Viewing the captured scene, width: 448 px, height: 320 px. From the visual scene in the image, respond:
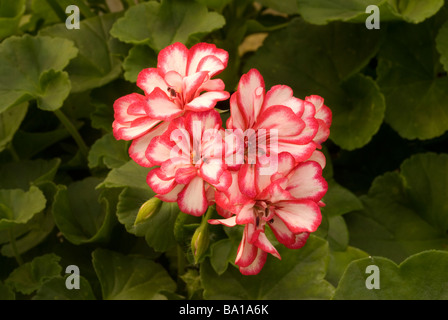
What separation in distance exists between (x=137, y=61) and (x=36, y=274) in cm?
40

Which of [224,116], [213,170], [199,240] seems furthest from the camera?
[224,116]

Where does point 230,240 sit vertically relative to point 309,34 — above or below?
below

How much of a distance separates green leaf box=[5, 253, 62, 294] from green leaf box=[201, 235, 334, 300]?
265mm

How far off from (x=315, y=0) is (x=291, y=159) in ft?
1.80

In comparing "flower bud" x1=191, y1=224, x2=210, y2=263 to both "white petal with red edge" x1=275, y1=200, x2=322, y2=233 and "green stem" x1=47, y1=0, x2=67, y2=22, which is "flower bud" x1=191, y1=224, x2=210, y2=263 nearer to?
"white petal with red edge" x1=275, y1=200, x2=322, y2=233

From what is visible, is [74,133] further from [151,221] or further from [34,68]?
[151,221]

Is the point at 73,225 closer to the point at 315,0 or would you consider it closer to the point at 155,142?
the point at 155,142

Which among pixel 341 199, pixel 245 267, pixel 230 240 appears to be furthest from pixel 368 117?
pixel 245 267

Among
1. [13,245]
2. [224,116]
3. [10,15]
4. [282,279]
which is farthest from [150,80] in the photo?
[10,15]

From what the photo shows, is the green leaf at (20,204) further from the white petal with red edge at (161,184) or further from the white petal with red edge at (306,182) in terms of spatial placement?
the white petal with red edge at (306,182)

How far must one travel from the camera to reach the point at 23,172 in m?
1.03

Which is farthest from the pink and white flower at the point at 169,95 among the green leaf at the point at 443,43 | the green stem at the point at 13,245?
the green leaf at the point at 443,43

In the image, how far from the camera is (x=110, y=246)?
3.08 ft
